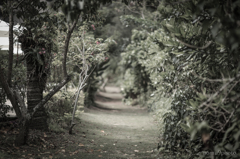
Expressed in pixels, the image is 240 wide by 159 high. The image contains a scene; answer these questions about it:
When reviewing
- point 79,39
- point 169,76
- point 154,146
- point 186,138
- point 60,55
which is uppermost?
point 79,39

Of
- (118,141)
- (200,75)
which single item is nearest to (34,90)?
(118,141)

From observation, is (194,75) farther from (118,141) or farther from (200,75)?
(118,141)

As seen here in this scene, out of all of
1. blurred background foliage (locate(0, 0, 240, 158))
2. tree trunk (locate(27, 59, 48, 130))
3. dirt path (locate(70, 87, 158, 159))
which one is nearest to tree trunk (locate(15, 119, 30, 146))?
tree trunk (locate(27, 59, 48, 130))

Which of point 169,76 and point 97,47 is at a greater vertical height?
point 97,47

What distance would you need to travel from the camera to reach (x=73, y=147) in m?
6.02

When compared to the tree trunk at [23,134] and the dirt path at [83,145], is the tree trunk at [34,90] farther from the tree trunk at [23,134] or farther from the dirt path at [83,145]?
the tree trunk at [23,134]

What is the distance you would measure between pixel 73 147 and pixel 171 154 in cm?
255

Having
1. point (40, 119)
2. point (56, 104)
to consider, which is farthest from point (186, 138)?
point (56, 104)

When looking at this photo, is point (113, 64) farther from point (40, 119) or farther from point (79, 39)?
point (40, 119)

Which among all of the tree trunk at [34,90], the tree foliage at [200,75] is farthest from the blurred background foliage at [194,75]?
the tree trunk at [34,90]

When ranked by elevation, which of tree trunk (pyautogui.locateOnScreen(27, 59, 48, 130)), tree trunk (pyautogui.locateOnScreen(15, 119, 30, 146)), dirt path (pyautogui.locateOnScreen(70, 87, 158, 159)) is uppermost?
tree trunk (pyautogui.locateOnScreen(27, 59, 48, 130))

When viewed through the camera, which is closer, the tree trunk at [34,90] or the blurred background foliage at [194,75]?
the blurred background foliage at [194,75]

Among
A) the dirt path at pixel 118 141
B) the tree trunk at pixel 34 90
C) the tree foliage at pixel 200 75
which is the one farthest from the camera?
the tree trunk at pixel 34 90

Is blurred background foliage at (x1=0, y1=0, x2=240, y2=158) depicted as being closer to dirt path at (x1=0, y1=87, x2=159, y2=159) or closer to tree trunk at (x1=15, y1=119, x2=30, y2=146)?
dirt path at (x1=0, y1=87, x2=159, y2=159)
